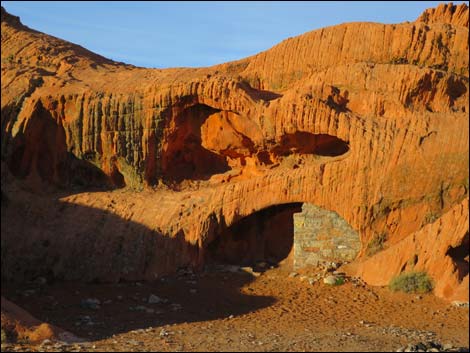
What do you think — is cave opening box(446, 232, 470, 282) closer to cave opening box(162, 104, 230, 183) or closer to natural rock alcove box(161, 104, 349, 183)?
natural rock alcove box(161, 104, 349, 183)

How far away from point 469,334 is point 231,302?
4648 mm

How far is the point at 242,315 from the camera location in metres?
13.8

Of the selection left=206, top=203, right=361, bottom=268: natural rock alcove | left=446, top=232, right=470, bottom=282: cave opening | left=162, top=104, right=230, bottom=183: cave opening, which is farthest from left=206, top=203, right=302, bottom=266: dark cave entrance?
left=446, top=232, right=470, bottom=282: cave opening

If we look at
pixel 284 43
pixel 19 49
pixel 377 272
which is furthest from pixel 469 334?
pixel 19 49

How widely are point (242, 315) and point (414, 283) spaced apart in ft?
11.5

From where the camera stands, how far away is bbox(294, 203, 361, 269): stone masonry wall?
16203 mm

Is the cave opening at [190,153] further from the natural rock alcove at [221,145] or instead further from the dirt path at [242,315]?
the dirt path at [242,315]

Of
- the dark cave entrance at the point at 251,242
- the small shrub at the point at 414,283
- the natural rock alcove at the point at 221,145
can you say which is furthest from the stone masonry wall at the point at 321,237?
the small shrub at the point at 414,283

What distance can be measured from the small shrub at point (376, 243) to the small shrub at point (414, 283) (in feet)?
3.79

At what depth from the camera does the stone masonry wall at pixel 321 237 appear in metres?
16.2

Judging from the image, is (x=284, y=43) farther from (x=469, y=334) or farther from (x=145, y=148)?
(x=469, y=334)

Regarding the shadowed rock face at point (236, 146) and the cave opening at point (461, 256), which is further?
Answer: the shadowed rock face at point (236, 146)

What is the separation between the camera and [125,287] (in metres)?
15.5

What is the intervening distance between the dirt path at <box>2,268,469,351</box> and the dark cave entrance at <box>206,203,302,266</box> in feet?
2.53
